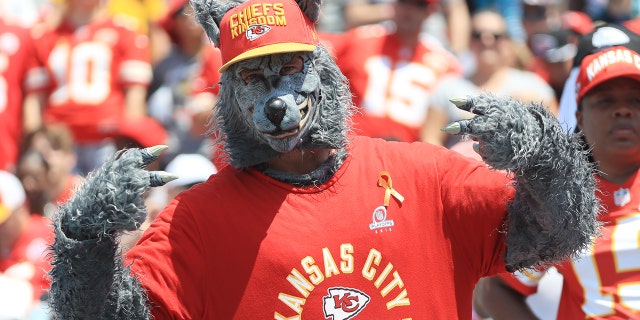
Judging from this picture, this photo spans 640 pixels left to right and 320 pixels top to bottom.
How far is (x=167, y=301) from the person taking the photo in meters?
3.26

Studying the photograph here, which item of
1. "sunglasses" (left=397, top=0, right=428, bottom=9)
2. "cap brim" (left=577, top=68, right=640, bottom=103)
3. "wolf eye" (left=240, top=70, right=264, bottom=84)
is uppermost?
"sunglasses" (left=397, top=0, right=428, bottom=9)

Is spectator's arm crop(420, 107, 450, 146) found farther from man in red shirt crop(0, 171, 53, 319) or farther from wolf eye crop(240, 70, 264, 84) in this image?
wolf eye crop(240, 70, 264, 84)

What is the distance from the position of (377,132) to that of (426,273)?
3.30 meters

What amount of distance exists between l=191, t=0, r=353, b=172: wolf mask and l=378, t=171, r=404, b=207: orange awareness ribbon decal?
0.50 ft

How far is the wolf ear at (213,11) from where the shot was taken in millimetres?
3510

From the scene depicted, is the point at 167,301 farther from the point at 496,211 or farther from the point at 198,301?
the point at 496,211

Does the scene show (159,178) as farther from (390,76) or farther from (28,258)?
(390,76)

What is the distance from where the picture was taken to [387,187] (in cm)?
340

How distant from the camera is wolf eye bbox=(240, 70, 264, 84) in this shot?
3.34 meters

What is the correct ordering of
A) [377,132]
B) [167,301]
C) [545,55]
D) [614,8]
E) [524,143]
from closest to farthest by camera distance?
[524,143], [167,301], [377,132], [545,55], [614,8]

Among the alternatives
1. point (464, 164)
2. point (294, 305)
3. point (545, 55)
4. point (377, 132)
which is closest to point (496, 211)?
point (464, 164)

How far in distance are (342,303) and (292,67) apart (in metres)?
0.67

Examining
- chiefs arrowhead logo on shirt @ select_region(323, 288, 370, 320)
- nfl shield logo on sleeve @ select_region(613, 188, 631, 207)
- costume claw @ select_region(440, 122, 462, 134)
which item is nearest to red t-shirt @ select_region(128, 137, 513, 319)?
chiefs arrowhead logo on shirt @ select_region(323, 288, 370, 320)

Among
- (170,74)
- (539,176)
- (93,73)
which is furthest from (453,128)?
(170,74)
